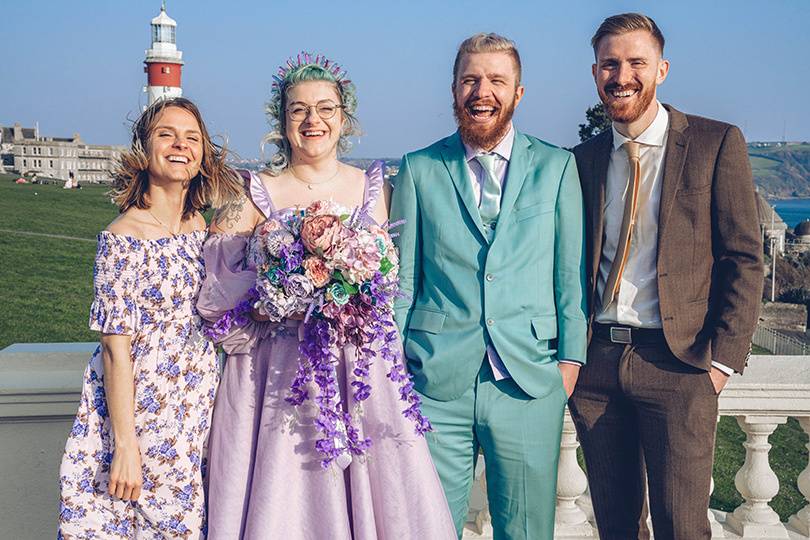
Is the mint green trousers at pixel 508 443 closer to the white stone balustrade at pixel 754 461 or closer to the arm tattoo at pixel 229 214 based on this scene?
the white stone balustrade at pixel 754 461

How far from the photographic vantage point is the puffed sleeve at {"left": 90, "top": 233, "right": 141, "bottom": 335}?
127 inches

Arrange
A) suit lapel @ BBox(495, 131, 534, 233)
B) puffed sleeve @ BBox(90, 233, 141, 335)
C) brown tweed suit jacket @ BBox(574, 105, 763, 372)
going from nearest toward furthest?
1. puffed sleeve @ BBox(90, 233, 141, 335)
2. brown tweed suit jacket @ BBox(574, 105, 763, 372)
3. suit lapel @ BBox(495, 131, 534, 233)

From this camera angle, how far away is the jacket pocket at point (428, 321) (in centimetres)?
364

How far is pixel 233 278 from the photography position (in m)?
3.41

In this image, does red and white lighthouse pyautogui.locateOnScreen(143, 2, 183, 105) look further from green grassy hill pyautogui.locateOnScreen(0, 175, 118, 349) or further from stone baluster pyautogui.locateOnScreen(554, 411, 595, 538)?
stone baluster pyautogui.locateOnScreen(554, 411, 595, 538)

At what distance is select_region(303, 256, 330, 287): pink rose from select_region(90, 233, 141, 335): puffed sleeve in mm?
704

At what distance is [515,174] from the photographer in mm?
3697

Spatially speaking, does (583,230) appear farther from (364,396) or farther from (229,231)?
(229,231)

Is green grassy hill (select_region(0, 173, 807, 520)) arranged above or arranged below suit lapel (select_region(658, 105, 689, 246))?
below

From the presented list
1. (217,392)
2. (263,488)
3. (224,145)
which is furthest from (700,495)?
(224,145)

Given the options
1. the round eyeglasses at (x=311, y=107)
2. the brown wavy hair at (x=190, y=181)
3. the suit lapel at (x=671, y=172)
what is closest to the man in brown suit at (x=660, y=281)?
the suit lapel at (x=671, y=172)

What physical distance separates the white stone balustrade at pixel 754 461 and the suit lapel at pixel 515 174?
1147 mm

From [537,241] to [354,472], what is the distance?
49.4 inches

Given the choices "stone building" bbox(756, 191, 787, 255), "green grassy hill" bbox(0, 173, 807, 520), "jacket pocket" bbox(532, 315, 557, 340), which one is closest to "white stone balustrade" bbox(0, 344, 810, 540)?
"jacket pocket" bbox(532, 315, 557, 340)
